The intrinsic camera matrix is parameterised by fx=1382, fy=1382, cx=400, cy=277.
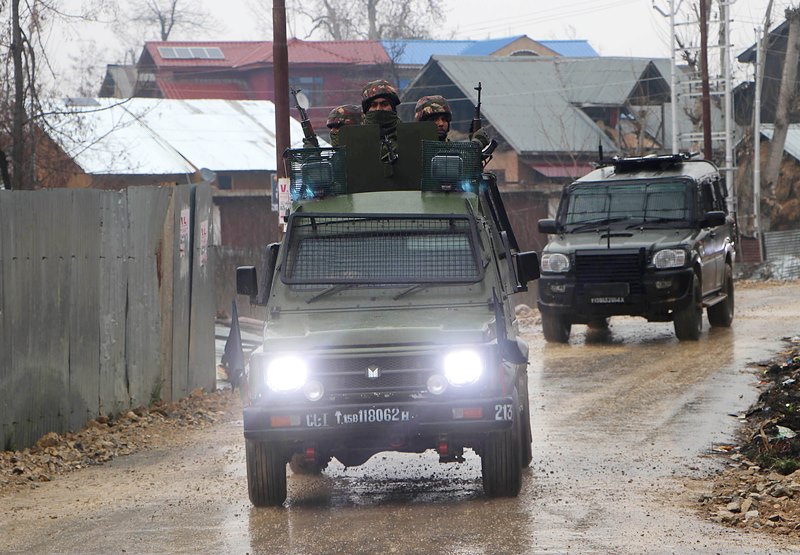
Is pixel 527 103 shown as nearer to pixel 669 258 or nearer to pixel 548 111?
pixel 548 111

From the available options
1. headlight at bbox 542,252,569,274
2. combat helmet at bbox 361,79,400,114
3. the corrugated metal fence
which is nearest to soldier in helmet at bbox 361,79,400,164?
combat helmet at bbox 361,79,400,114

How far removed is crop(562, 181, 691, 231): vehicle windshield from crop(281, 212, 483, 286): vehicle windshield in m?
8.75

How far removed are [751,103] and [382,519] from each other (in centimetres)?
4813

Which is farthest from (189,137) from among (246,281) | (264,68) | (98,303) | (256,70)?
(246,281)

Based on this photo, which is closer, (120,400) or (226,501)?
(226,501)

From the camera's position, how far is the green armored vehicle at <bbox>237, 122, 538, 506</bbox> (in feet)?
27.0

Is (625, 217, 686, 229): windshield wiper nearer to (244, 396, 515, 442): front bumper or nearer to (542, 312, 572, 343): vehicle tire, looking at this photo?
(542, 312, 572, 343): vehicle tire

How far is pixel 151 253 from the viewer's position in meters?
13.6

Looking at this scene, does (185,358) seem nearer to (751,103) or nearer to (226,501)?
(226,501)

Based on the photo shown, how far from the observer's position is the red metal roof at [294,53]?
69.4 m

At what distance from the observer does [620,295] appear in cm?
1730

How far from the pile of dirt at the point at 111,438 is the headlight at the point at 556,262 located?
15.8 ft

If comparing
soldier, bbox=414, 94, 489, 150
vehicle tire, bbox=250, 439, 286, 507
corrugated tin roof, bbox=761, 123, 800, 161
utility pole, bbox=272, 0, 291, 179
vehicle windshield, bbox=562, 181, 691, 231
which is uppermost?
corrugated tin roof, bbox=761, 123, 800, 161

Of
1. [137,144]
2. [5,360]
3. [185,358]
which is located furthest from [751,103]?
[5,360]
